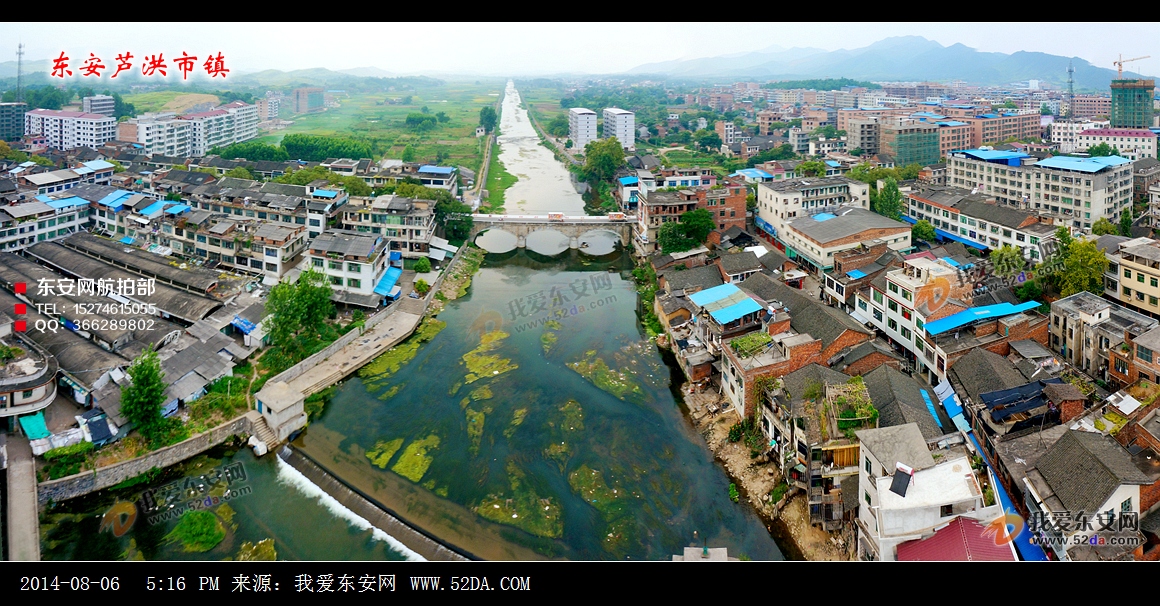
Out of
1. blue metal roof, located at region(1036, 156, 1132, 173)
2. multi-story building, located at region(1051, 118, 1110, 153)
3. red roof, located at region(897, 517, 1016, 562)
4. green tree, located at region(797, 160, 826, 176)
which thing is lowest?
red roof, located at region(897, 517, 1016, 562)

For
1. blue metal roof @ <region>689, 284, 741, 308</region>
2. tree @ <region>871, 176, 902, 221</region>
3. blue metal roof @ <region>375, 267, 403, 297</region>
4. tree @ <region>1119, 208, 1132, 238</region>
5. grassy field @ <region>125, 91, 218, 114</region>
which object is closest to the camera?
blue metal roof @ <region>689, 284, 741, 308</region>

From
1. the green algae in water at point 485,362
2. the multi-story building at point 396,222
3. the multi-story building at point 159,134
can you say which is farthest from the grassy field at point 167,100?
the green algae in water at point 485,362

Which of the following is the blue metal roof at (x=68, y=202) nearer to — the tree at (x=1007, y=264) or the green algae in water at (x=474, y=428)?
the green algae in water at (x=474, y=428)

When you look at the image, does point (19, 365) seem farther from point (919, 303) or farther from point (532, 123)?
point (532, 123)

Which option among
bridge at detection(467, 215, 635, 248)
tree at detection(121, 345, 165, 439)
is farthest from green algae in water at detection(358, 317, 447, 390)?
bridge at detection(467, 215, 635, 248)

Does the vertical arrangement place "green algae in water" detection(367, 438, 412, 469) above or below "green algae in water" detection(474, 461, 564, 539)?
above

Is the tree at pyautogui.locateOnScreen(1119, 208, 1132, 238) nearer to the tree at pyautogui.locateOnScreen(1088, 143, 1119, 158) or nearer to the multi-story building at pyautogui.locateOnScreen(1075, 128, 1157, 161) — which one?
the tree at pyautogui.locateOnScreen(1088, 143, 1119, 158)

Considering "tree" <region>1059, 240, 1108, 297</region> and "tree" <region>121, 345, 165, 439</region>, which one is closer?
"tree" <region>121, 345, 165, 439</region>
